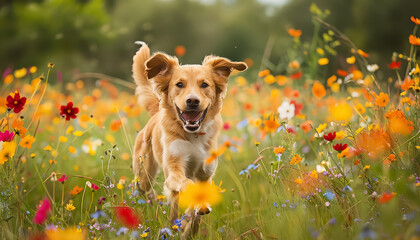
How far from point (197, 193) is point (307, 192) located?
35.7 inches

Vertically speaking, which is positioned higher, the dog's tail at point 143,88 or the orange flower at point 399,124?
the orange flower at point 399,124

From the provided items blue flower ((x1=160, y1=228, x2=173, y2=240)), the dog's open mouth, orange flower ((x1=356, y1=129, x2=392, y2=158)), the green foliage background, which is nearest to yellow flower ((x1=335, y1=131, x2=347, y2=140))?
orange flower ((x1=356, y1=129, x2=392, y2=158))

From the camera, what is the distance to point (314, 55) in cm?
468

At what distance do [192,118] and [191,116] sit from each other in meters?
0.02

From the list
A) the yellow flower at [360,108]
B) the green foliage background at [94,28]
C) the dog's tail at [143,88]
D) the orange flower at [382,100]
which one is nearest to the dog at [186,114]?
the dog's tail at [143,88]

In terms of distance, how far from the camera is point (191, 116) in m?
3.19

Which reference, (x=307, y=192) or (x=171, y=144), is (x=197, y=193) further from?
(x=171, y=144)

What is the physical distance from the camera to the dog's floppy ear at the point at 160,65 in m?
3.30

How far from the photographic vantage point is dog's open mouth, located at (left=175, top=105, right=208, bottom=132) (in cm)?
310

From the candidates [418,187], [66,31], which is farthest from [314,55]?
[66,31]

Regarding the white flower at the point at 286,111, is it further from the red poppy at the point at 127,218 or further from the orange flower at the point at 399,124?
the red poppy at the point at 127,218

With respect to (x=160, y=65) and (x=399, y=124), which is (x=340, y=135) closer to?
(x=399, y=124)

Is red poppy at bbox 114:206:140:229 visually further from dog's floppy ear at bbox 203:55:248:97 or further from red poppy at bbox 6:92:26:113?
dog's floppy ear at bbox 203:55:248:97

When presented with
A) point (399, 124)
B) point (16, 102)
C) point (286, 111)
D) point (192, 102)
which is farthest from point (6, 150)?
point (399, 124)
